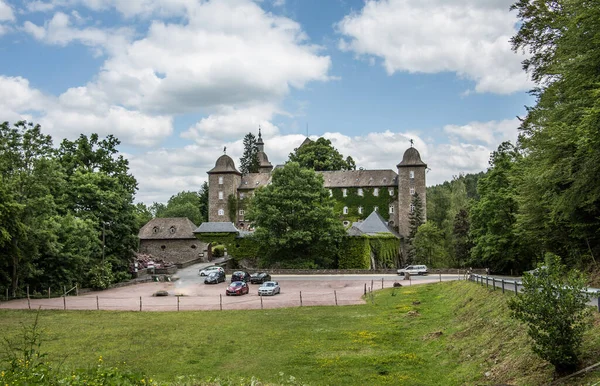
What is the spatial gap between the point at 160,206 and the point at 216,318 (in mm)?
128448

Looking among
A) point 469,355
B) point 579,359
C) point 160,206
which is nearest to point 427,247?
point 469,355

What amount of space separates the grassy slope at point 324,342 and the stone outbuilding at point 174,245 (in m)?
37.3

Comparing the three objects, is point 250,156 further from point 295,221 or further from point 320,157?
point 295,221

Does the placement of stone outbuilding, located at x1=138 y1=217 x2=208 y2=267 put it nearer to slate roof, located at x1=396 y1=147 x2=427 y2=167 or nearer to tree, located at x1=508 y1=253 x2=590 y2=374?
slate roof, located at x1=396 y1=147 x2=427 y2=167

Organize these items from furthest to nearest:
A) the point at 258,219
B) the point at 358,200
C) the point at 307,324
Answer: the point at 358,200
the point at 258,219
the point at 307,324

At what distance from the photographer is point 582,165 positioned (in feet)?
59.9

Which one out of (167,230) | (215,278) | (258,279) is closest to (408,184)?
(167,230)

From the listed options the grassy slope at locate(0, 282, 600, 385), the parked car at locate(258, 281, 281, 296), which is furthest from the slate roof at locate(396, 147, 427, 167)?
the grassy slope at locate(0, 282, 600, 385)

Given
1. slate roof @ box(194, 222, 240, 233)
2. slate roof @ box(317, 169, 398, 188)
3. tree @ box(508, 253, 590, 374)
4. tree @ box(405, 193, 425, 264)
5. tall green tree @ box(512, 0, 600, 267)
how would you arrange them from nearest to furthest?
tree @ box(508, 253, 590, 374)
tall green tree @ box(512, 0, 600, 267)
slate roof @ box(194, 222, 240, 233)
tree @ box(405, 193, 425, 264)
slate roof @ box(317, 169, 398, 188)

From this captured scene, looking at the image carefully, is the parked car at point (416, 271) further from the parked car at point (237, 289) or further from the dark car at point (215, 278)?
the parked car at point (237, 289)

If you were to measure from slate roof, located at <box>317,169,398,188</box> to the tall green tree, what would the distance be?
48.6 metres

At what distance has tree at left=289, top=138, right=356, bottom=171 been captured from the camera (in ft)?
284

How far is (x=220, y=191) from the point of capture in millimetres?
81625

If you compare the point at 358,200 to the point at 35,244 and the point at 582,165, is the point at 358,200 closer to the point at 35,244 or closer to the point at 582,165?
the point at 35,244
